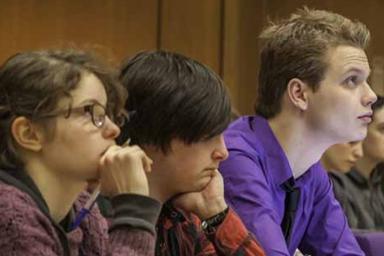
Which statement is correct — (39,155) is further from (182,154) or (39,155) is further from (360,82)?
(360,82)

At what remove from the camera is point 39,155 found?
3.64 ft

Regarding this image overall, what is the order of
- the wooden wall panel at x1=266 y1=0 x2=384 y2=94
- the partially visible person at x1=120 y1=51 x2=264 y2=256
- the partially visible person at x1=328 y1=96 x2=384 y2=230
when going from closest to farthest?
the partially visible person at x1=120 y1=51 x2=264 y2=256 → the partially visible person at x1=328 y1=96 x2=384 y2=230 → the wooden wall panel at x1=266 y1=0 x2=384 y2=94

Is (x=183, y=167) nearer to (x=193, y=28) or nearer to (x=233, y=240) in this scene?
(x=233, y=240)

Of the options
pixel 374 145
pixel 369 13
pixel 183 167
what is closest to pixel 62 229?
pixel 183 167

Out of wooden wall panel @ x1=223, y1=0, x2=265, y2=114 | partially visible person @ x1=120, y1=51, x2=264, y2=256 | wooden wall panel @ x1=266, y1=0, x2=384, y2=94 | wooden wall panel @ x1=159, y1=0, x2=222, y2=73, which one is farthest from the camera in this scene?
wooden wall panel @ x1=266, y1=0, x2=384, y2=94

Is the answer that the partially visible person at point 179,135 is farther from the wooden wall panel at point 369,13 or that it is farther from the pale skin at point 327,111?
the wooden wall panel at point 369,13

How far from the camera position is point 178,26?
4.11 metres

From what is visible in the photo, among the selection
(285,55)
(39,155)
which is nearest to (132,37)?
(285,55)

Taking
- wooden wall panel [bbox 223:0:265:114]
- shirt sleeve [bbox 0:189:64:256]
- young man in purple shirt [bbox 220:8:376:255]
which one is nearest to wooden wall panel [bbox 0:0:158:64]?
wooden wall panel [bbox 223:0:265:114]

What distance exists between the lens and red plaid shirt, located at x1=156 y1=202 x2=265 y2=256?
4.42 ft

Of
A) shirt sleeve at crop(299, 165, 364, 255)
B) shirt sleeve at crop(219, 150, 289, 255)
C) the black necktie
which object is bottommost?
shirt sleeve at crop(299, 165, 364, 255)

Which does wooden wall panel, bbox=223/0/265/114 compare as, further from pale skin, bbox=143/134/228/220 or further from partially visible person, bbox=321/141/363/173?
pale skin, bbox=143/134/228/220

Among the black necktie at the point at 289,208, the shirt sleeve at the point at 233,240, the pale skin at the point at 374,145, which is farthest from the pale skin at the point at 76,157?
the pale skin at the point at 374,145

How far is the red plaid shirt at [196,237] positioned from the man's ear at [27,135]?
0.33 m
